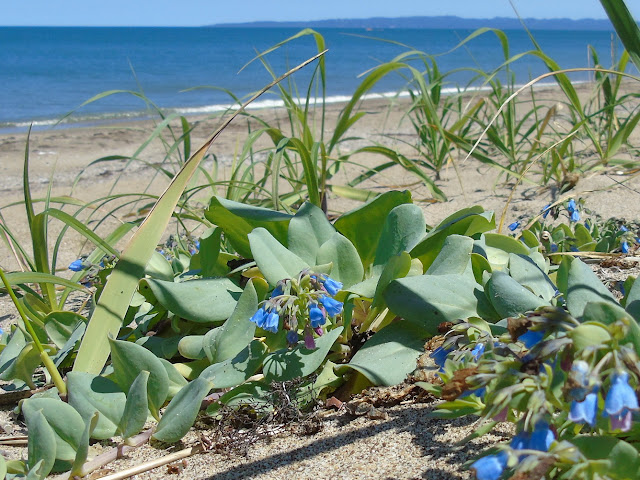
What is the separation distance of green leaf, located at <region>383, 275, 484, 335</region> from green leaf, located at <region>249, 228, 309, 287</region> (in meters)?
0.23

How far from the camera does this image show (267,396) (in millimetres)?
1264

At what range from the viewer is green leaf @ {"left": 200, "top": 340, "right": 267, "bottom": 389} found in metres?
1.27

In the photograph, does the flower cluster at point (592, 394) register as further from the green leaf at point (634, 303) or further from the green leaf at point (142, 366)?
the green leaf at point (142, 366)

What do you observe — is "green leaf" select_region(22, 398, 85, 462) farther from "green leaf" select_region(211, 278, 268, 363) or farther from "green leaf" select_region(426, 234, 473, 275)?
"green leaf" select_region(426, 234, 473, 275)

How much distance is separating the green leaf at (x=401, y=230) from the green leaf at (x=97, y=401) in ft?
2.12

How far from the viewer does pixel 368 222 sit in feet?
5.33

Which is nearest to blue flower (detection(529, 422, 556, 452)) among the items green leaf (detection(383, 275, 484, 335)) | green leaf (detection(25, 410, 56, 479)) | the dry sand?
the dry sand

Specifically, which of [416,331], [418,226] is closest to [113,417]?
[416,331]

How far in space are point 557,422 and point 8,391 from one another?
129 centimetres

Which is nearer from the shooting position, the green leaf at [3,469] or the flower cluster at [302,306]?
the green leaf at [3,469]

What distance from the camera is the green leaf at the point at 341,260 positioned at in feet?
4.83

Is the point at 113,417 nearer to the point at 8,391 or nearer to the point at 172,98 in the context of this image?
the point at 8,391

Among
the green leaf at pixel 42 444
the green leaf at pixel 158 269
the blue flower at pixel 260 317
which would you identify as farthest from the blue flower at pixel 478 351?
the green leaf at pixel 158 269

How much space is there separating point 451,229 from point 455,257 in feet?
0.47
